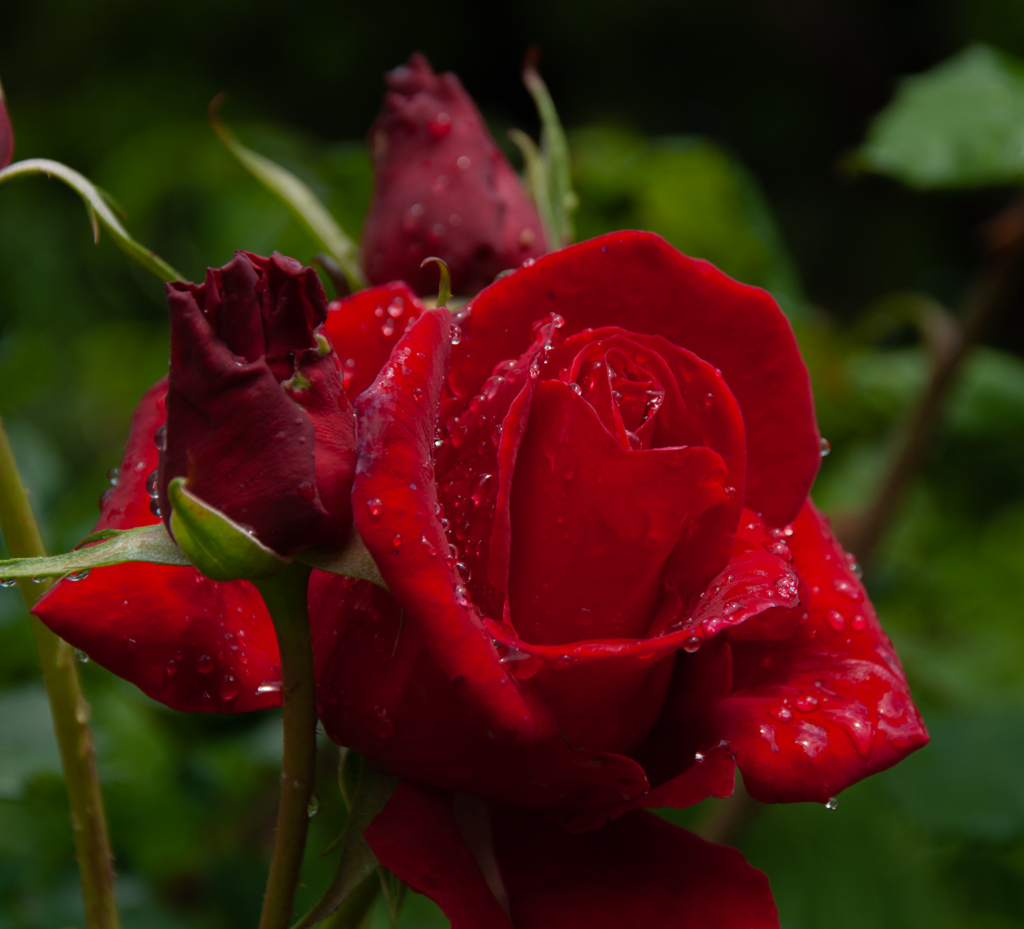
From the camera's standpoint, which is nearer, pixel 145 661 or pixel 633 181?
pixel 145 661

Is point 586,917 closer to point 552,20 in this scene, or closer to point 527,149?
point 527,149

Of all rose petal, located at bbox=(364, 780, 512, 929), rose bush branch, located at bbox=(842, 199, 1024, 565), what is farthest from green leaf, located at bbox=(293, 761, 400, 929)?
rose bush branch, located at bbox=(842, 199, 1024, 565)

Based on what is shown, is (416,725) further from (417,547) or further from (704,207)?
(704,207)

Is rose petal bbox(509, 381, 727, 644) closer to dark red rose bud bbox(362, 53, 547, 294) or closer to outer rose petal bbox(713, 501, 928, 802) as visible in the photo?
outer rose petal bbox(713, 501, 928, 802)

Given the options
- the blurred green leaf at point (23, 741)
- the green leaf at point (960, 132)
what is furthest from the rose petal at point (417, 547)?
the green leaf at point (960, 132)

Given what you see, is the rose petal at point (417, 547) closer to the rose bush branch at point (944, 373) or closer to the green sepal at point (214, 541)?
the green sepal at point (214, 541)

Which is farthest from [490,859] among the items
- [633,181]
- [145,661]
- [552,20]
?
[552,20]
